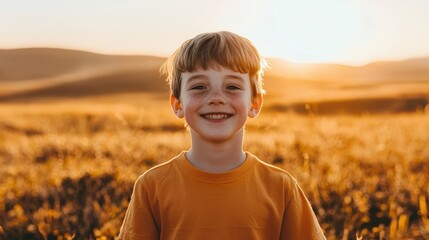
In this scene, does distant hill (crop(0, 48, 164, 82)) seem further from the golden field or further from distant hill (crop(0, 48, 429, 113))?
the golden field

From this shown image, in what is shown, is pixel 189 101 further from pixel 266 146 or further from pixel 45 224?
pixel 266 146

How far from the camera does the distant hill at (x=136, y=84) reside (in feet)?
86.0

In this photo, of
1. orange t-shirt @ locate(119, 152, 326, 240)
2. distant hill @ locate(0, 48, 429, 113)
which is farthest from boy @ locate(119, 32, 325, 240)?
distant hill @ locate(0, 48, 429, 113)

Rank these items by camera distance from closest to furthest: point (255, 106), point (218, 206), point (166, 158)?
point (218, 206), point (255, 106), point (166, 158)

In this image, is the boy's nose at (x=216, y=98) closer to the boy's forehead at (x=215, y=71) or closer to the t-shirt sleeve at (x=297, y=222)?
the boy's forehead at (x=215, y=71)

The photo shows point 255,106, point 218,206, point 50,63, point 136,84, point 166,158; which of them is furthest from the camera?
point 50,63

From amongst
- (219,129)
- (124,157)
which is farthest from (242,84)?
(124,157)

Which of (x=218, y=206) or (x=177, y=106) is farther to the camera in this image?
(x=177, y=106)

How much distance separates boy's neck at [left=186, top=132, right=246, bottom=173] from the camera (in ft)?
8.47

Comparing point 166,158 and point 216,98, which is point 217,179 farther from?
point 166,158

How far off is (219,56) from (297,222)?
802 millimetres

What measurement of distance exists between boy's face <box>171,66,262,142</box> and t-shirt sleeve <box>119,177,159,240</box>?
364mm

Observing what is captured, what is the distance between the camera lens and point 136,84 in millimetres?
41625

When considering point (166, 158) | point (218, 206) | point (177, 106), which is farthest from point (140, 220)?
point (166, 158)
